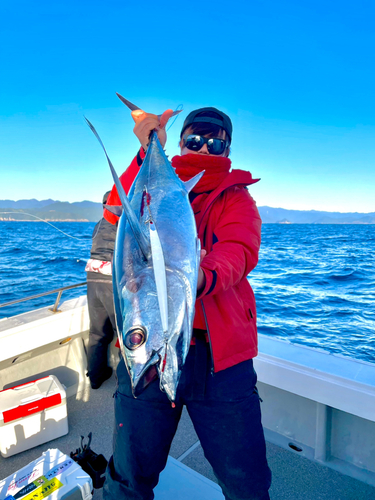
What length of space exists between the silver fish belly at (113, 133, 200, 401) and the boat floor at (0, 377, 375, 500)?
4.93ft

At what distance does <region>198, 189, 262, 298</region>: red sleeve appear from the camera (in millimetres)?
1004

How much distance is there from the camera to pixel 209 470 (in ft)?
7.62

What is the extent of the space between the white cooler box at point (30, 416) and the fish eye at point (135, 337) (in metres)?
2.13

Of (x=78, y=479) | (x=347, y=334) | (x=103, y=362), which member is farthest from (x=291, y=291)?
(x=78, y=479)

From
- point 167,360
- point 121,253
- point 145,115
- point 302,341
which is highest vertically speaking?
point 145,115

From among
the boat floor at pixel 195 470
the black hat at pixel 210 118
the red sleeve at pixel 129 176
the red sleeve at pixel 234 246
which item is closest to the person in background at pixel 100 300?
the boat floor at pixel 195 470

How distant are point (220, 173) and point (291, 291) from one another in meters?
9.52

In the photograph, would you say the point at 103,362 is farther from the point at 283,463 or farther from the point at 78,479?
the point at 283,463

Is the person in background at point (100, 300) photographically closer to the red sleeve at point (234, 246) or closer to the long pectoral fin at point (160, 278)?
the red sleeve at point (234, 246)

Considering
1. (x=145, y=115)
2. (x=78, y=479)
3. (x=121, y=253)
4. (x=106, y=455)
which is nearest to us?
(x=121, y=253)

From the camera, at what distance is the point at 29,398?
252 cm

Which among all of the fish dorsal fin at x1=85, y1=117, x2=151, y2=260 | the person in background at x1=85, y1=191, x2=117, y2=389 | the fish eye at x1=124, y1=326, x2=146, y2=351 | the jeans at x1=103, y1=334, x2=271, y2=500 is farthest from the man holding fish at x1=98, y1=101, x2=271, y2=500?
the person in background at x1=85, y1=191, x2=117, y2=389

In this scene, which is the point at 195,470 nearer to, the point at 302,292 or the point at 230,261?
the point at 230,261

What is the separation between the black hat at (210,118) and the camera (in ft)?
4.85
